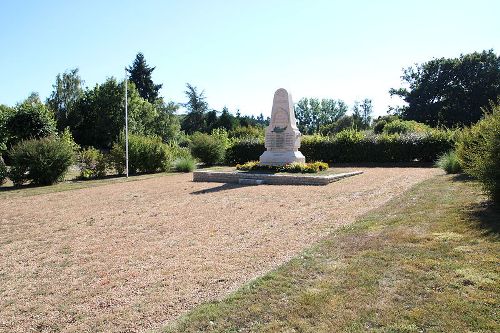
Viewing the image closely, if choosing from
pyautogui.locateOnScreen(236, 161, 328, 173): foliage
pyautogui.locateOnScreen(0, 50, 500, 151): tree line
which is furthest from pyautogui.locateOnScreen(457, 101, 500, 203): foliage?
pyautogui.locateOnScreen(0, 50, 500, 151): tree line

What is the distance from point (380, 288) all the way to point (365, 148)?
62.4 ft

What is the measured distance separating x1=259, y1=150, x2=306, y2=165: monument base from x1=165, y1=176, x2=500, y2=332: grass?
35.1 ft

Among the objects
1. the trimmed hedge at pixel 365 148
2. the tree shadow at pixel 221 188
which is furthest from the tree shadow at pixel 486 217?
the trimmed hedge at pixel 365 148

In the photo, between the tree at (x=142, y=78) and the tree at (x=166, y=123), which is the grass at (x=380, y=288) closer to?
the tree at (x=166, y=123)

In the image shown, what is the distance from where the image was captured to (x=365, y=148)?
2181 cm

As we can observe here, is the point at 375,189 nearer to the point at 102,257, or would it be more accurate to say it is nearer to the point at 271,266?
the point at 271,266

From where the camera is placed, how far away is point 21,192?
504 inches

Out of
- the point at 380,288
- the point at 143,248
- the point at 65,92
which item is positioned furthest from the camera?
the point at 65,92

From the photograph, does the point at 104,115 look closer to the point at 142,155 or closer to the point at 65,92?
the point at 65,92

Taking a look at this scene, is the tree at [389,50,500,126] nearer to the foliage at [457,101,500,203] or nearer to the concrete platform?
the concrete platform

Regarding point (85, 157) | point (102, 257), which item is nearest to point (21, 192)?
point (85, 157)

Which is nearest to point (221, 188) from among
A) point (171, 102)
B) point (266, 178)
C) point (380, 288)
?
point (266, 178)

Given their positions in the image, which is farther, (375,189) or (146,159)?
(146,159)

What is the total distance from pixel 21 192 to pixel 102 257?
365 inches
